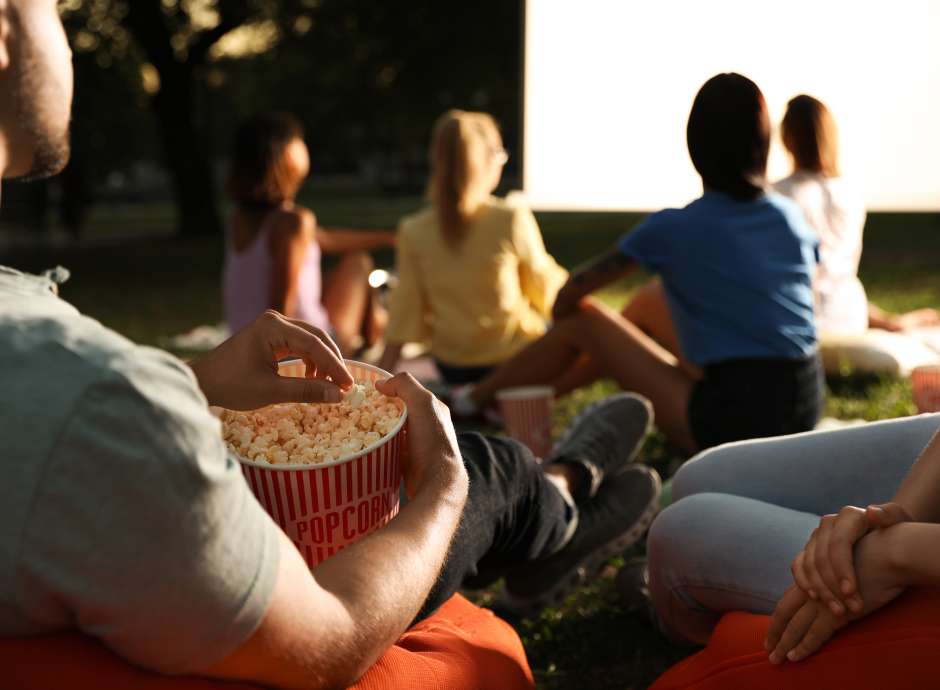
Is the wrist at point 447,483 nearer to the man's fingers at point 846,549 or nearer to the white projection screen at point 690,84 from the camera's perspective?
the man's fingers at point 846,549

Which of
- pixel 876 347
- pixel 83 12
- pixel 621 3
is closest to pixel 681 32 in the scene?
pixel 621 3

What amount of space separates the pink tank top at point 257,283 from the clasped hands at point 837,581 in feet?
11.8

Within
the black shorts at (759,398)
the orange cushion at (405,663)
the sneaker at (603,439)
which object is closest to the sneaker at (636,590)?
the sneaker at (603,439)

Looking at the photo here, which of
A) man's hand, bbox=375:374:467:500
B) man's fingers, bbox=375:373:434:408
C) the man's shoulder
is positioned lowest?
man's hand, bbox=375:374:467:500

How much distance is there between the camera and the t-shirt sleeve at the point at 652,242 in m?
3.05

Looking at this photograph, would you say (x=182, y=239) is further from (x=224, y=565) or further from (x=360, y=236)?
(x=224, y=565)

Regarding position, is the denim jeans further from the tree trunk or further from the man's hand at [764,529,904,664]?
the tree trunk

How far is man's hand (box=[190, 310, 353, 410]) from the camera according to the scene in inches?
59.4

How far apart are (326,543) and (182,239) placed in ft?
55.5

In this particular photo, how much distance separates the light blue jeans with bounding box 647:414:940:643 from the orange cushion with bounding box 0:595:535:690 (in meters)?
0.34

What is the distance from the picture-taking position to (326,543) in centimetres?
Answer: 142

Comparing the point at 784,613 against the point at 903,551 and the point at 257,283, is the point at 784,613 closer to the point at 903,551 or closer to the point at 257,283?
the point at 903,551

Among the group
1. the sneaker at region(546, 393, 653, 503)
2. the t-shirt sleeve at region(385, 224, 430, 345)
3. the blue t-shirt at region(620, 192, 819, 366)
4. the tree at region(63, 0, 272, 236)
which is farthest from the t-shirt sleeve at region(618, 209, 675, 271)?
the tree at region(63, 0, 272, 236)

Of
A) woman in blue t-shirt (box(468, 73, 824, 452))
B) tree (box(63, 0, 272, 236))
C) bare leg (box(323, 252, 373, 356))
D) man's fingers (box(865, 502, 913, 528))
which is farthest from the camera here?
tree (box(63, 0, 272, 236))
